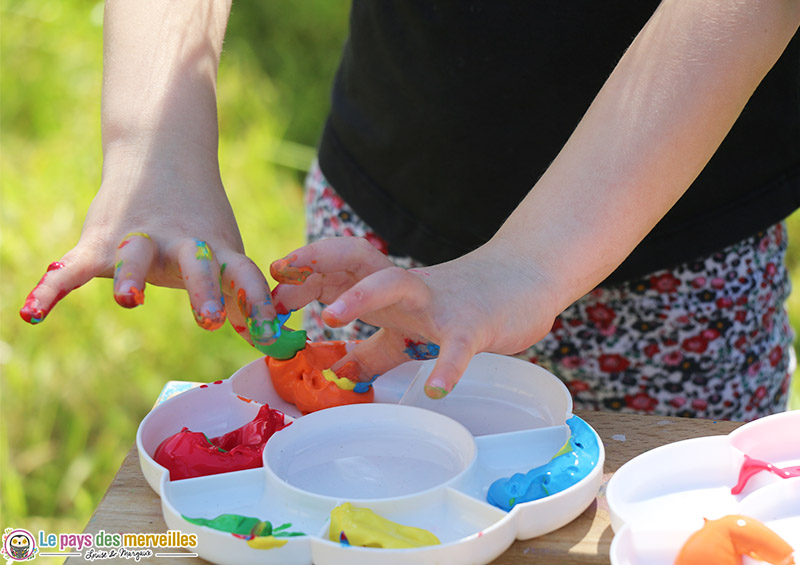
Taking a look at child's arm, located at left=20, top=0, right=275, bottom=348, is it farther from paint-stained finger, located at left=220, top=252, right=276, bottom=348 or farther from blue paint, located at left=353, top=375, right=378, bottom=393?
blue paint, located at left=353, top=375, right=378, bottom=393

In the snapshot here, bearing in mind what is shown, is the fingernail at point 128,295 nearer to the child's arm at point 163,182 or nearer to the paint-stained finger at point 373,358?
the child's arm at point 163,182

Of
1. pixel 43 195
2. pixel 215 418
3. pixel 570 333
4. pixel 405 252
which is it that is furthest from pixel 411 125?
pixel 43 195

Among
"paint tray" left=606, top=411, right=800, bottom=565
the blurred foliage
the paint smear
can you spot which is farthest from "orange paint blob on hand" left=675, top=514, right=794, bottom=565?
the blurred foliage

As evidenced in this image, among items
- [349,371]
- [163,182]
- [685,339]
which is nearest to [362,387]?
[349,371]

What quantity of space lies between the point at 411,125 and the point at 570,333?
31 cm

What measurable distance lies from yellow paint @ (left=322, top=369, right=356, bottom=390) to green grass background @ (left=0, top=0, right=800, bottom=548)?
3.07ft

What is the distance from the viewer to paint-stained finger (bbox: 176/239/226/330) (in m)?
0.68

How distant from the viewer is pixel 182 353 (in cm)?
184

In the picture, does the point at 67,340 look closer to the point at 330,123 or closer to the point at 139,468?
the point at 330,123

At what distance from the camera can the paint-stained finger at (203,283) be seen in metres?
0.68

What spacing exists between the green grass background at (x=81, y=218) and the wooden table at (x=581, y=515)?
930mm

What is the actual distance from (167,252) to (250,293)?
0.28 ft

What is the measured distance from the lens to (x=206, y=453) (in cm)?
68

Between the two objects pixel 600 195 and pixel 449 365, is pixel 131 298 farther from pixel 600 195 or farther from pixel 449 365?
pixel 600 195
